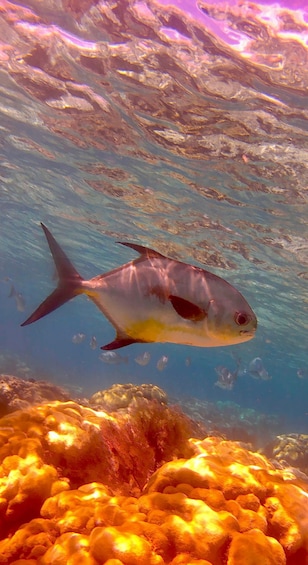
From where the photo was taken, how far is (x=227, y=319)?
8.82ft

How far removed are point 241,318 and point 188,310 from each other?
1.25 feet

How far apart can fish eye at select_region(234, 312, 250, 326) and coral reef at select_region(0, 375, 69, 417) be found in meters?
2.84

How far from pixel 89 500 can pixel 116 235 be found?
22.9 meters

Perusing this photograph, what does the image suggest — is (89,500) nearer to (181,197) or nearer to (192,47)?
(192,47)

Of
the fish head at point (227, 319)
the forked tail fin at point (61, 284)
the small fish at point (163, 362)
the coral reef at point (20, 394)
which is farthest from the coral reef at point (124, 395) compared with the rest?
the small fish at point (163, 362)

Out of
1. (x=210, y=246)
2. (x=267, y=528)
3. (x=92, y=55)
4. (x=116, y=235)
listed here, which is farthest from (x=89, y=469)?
(x=116, y=235)

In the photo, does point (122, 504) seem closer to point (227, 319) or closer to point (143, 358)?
point (227, 319)

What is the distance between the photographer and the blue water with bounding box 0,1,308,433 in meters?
8.99

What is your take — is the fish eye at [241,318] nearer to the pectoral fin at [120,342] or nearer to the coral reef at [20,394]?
the pectoral fin at [120,342]

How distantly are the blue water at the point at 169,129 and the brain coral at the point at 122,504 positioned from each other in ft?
27.6

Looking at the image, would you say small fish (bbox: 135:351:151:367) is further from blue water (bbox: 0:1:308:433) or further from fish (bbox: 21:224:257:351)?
fish (bbox: 21:224:257:351)

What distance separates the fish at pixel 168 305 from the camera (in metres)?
2.69

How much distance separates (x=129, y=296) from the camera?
294cm

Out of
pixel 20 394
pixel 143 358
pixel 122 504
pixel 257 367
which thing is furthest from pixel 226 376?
pixel 122 504
